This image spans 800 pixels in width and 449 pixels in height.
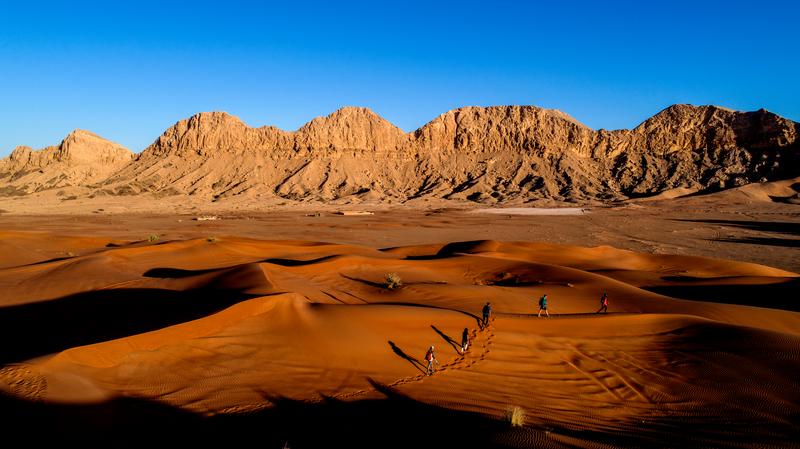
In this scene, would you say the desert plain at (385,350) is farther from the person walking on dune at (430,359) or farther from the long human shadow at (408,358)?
the person walking on dune at (430,359)

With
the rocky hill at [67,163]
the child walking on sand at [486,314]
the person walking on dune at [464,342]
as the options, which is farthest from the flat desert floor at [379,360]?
the rocky hill at [67,163]

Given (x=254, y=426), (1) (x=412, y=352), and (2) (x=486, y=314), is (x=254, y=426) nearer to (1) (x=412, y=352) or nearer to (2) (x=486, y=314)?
(1) (x=412, y=352)

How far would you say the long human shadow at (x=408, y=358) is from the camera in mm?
8062

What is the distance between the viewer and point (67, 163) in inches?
4375

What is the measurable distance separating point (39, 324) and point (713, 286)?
2166cm

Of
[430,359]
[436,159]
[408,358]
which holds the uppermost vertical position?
[436,159]

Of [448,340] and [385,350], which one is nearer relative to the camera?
[385,350]

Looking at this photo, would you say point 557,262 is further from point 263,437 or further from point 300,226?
point 300,226

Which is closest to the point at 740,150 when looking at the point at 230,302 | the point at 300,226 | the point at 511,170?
the point at 511,170

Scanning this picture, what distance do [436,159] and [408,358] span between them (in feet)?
361

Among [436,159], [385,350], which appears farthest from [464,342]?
[436,159]

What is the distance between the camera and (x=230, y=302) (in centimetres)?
1019

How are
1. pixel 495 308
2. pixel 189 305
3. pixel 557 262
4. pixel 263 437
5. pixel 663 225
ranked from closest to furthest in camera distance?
1. pixel 263 437
2. pixel 189 305
3. pixel 495 308
4. pixel 557 262
5. pixel 663 225

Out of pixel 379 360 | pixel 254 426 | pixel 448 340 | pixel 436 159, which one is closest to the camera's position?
pixel 254 426
